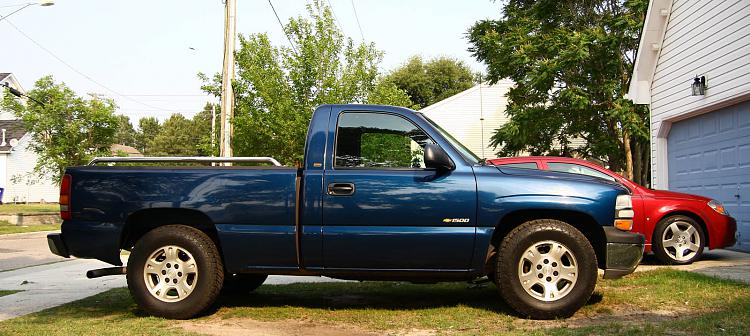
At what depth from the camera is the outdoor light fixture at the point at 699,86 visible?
457 inches

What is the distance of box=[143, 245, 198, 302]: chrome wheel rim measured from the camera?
5.76 m

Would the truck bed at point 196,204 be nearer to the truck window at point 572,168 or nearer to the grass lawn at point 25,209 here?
the truck window at point 572,168

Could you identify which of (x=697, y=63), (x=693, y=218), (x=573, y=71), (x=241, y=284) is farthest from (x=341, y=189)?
(x=573, y=71)

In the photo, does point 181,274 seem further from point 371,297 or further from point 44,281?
point 44,281

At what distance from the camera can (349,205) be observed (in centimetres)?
556

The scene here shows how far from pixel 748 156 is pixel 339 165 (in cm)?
794

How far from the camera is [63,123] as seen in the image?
2788cm

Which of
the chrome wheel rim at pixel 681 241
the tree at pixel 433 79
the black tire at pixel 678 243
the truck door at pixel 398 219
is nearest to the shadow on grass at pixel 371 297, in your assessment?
the truck door at pixel 398 219

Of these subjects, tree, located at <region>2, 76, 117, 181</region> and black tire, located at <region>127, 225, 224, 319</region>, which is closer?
black tire, located at <region>127, 225, 224, 319</region>

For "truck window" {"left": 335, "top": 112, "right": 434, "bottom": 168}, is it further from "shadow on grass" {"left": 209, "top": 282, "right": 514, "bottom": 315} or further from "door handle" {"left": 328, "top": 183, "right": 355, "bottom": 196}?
"shadow on grass" {"left": 209, "top": 282, "right": 514, "bottom": 315}

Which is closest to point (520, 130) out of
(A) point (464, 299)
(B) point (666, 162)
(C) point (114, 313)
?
(B) point (666, 162)

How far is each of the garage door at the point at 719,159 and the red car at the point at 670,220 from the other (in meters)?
1.84

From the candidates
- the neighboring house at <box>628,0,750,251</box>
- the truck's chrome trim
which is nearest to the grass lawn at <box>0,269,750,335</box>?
the truck's chrome trim

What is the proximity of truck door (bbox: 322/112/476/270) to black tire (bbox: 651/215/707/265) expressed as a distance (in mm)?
4941
